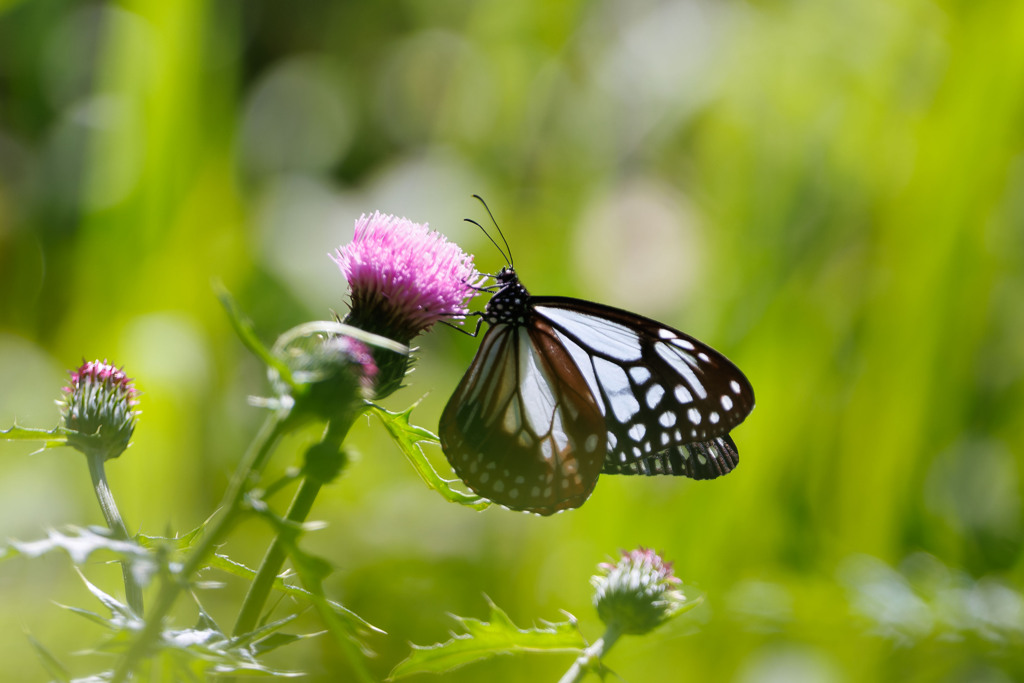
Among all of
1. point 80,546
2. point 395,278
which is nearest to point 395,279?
point 395,278

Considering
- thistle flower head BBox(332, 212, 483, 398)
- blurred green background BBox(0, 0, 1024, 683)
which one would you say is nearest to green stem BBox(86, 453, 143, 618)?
thistle flower head BBox(332, 212, 483, 398)

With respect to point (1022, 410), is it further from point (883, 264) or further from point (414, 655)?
point (414, 655)

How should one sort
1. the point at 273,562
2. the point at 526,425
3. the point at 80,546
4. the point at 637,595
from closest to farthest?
1. the point at 80,546
2. the point at 273,562
3. the point at 637,595
4. the point at 526,425

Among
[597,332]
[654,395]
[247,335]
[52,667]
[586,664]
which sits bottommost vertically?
[52,667]

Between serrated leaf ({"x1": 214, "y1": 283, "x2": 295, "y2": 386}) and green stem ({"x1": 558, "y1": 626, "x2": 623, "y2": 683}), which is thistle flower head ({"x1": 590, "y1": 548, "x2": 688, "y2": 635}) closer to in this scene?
green stem ({"x1": 558, "y1": 626, "x2": 623, "y2": 683})

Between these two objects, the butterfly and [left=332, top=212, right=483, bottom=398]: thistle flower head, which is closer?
[left=332, top=212, right=483, bottom=398]: thistle flower head

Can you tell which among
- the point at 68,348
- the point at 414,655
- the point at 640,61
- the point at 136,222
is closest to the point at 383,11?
the point at 640,61

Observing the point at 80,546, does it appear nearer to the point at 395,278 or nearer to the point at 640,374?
the point at 395,278

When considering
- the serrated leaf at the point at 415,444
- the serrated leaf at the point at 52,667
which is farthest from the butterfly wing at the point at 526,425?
the serrated leaf at the point at 52,667
